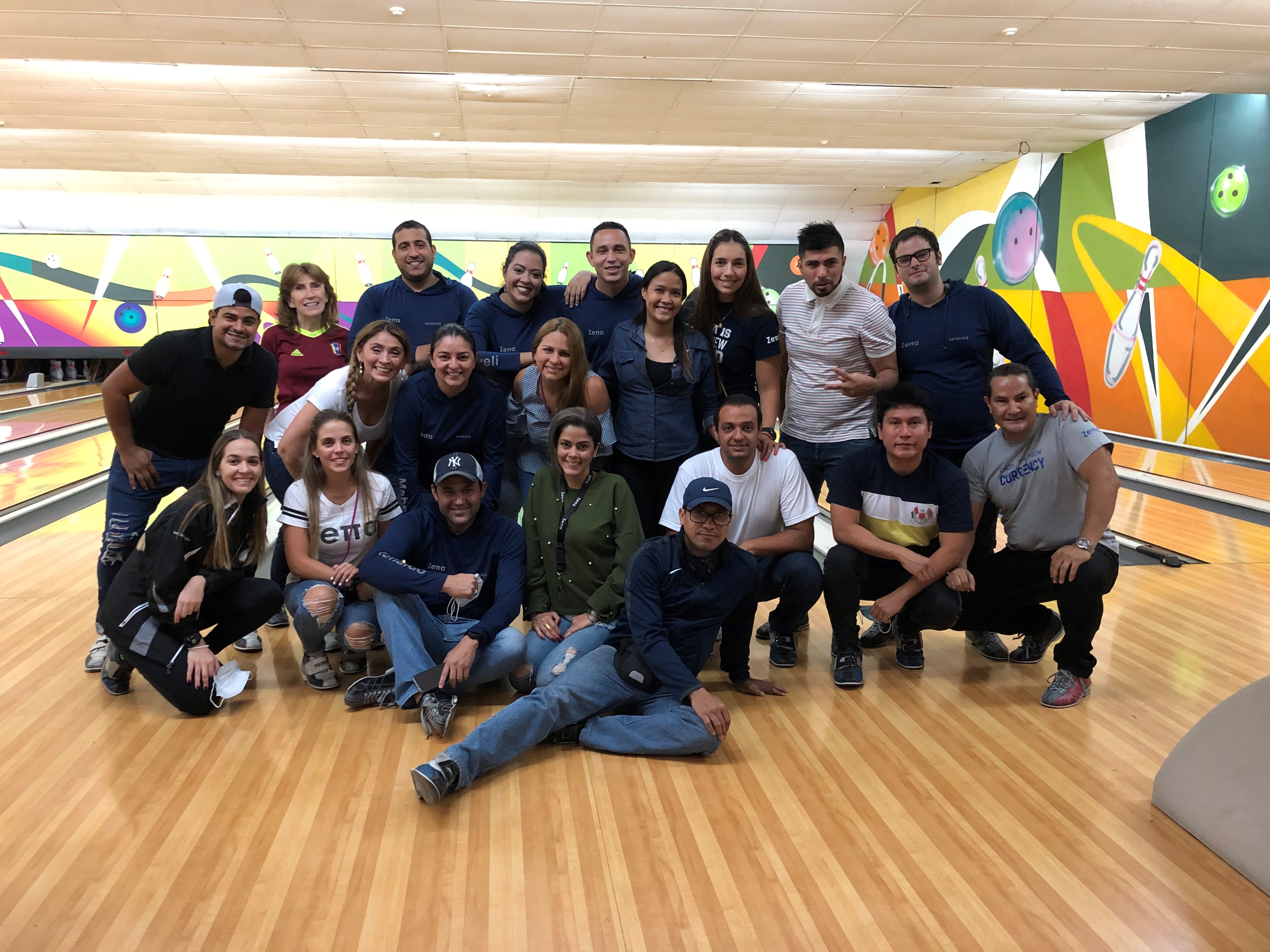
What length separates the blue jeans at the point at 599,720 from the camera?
78.1 inches

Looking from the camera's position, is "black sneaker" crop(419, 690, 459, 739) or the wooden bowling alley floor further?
"black sneaker" crop(419, 690, 459, 739)

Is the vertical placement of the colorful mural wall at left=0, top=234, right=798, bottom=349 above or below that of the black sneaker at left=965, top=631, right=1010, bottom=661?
above

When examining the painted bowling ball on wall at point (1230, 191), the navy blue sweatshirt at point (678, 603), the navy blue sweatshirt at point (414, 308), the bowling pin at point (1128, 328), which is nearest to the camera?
the navy blue sweatshirt at point (678, 603)

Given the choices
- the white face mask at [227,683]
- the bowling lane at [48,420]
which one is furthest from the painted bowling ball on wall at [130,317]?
the white face mask at [227,683]

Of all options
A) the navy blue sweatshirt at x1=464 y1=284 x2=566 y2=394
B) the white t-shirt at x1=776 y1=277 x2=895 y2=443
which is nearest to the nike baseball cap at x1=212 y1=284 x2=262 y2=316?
the navy blue sweatshirt at x1=464 y1=284 x2=566 y2=394

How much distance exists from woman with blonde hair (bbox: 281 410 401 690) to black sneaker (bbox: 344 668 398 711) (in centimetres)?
13

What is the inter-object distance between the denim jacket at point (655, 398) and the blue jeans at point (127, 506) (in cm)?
121

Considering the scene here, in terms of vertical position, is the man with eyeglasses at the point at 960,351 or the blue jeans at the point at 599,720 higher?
the man with eyeglasses at the point at 960,351

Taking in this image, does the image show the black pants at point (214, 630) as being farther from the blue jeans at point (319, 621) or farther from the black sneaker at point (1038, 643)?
the black sneaker at point (1038, 643)

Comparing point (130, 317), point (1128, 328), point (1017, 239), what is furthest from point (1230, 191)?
point (130, 317)

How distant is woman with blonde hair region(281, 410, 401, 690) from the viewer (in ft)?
7.98

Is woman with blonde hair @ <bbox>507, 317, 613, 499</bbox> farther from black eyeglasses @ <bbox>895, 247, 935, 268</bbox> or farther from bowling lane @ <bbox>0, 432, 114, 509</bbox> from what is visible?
bowling lane @ <bbox>0, 432, 114, 509</bbox>

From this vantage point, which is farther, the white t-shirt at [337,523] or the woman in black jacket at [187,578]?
the white t-shirt at [337,523]

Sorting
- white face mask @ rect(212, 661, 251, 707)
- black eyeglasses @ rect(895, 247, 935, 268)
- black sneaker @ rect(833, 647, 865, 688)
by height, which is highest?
black eyeglasses @ rect(895, 247, 935, 268)
